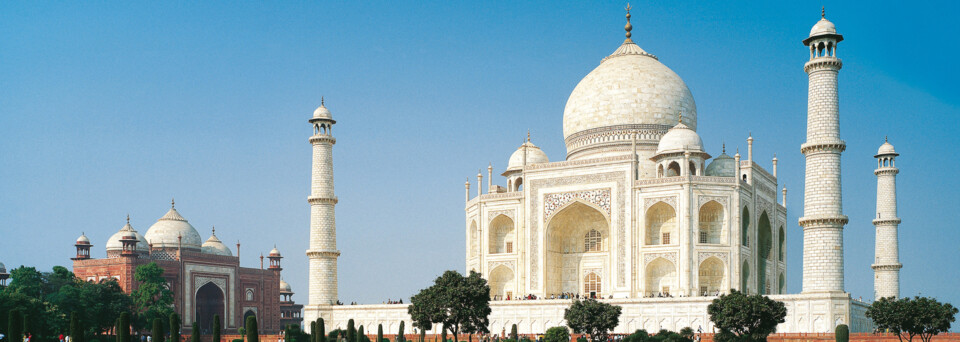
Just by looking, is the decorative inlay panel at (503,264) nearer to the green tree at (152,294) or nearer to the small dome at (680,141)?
the small dome at (680,141)

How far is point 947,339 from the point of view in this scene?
26062 mm

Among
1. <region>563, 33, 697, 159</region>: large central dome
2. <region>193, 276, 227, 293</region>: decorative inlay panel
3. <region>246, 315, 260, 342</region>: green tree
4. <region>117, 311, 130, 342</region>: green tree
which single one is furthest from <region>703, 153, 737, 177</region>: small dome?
<region>193, 276, 227, 293</region>: decorative inlay panel

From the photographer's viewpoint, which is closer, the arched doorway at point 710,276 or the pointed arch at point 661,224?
the arched doorway at point 710,276

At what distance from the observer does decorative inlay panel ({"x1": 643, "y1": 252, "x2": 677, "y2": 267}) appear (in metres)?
33.2

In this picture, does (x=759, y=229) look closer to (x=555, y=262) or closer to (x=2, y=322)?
(x=555, y=262)

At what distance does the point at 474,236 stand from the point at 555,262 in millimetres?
3645

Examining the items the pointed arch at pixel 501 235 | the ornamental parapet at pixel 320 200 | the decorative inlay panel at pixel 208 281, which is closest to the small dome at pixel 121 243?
the decorative inlay panel at pixel 208 281

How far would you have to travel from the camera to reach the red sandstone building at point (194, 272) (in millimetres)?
45928

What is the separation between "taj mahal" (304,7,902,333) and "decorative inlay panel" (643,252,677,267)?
0.17ft

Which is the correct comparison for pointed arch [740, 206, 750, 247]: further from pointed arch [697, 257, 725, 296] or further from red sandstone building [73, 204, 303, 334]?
red sandstone building [73, 204, 303, 334]

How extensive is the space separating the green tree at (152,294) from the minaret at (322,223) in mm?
8874

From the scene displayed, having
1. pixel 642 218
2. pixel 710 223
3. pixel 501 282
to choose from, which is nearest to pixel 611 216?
pixel 642 218

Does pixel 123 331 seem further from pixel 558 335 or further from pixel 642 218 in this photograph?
pixel 642 218

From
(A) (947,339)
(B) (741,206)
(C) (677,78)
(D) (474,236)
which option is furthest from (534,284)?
(A) (947,339)
